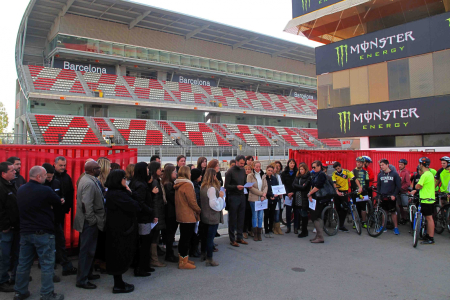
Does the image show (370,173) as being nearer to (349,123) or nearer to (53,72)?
(349,123)

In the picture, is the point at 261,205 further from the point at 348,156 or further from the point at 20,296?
the point at 348,156

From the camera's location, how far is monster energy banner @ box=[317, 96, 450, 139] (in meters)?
13.4

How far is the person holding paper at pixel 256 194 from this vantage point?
23.7 ft

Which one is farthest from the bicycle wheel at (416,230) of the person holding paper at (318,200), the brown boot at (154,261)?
the brown boot at (154,261)

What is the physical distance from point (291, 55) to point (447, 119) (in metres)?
34.8

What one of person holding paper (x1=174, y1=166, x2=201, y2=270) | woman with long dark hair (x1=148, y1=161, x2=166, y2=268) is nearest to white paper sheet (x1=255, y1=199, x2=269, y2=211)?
person holding paper (x1=174, y1=166, x2=201, y2=270)

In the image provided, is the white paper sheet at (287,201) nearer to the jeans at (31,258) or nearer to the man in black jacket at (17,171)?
the jeans at (31,258)

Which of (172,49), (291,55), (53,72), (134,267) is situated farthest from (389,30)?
(291,55)

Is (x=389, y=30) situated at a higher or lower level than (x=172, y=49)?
lower

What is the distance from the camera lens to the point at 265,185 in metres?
7.44

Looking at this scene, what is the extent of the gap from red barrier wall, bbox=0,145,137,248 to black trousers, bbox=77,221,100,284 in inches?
58.1

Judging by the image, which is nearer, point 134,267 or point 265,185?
point 134,267

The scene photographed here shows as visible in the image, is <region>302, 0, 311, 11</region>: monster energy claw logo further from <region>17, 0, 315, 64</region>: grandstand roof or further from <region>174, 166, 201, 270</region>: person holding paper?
<region>17, 0, 315, 64</region>: grandstand roof

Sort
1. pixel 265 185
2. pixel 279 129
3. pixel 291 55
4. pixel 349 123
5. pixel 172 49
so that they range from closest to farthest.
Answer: pixel 265 185
pixel 349 123
pixel 172 49
pixel 279 129
pixel 291 55
